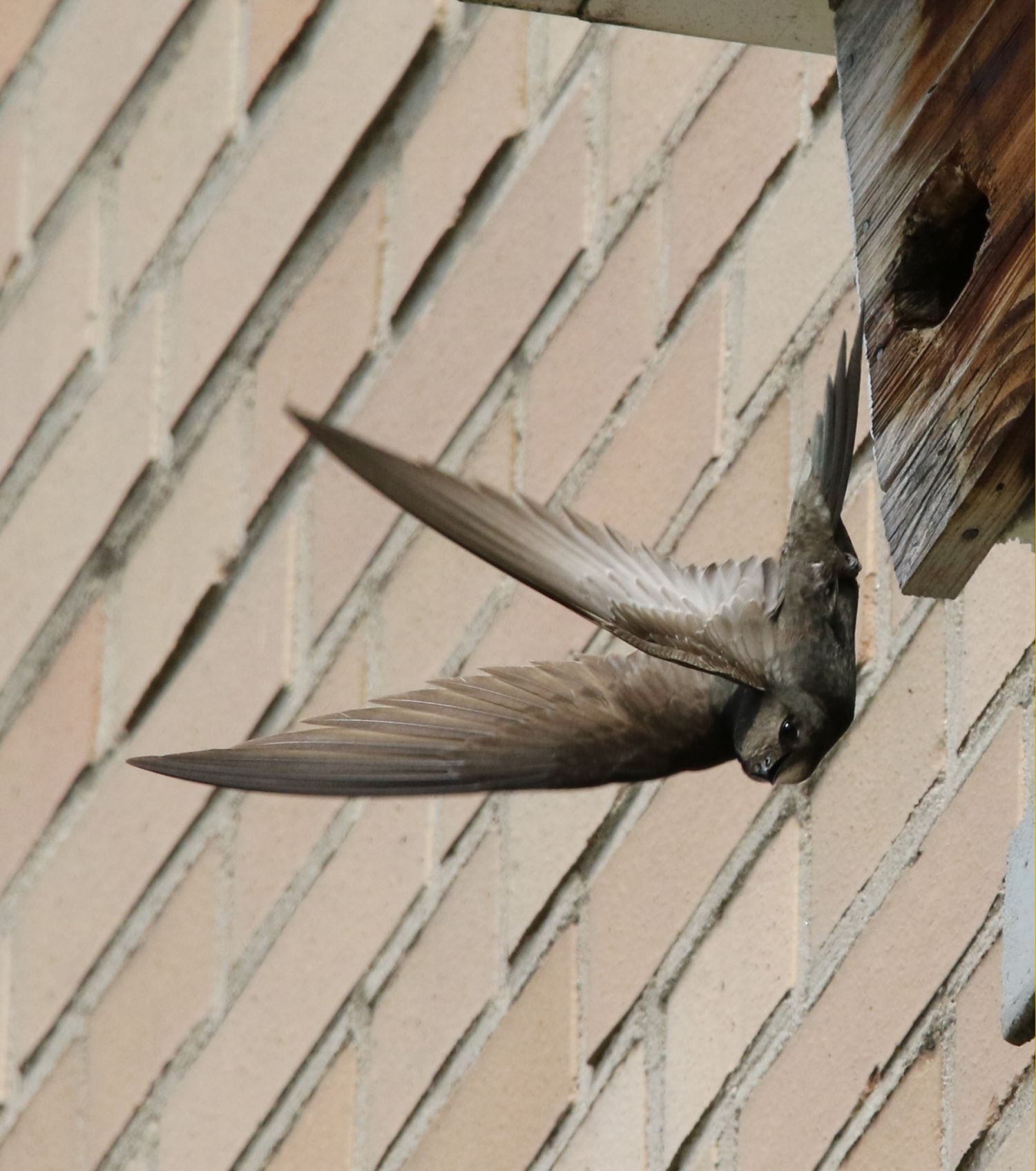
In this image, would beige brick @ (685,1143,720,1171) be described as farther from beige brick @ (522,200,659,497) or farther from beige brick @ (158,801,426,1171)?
beige brick @ (522,200,659,497)

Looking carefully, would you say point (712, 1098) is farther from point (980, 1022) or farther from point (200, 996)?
point (200, 996)

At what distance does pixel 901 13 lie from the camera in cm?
142

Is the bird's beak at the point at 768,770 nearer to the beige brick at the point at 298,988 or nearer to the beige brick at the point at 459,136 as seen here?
the beige brick at the point at 298,988

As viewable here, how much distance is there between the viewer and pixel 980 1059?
1.58 metres

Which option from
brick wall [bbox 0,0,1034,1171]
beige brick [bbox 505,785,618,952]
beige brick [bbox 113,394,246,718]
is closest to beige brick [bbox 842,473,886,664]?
brick wall [bbox 0,0,1034,1171]

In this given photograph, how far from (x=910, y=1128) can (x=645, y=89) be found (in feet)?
2.46

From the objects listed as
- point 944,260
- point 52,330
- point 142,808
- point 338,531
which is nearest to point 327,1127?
point 142,808

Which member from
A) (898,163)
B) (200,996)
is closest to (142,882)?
(200,996)

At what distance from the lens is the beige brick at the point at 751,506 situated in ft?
5.85

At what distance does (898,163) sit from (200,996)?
0.92 m

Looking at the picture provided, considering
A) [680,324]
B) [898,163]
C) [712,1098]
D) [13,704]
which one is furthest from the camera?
[13,704]

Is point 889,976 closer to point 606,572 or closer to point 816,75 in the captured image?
point 606,572

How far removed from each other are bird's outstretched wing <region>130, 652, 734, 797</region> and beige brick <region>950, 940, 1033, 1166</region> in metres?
0.19

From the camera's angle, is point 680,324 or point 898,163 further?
point 680,324
